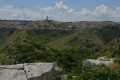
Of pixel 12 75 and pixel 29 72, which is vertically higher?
pixel 29 72

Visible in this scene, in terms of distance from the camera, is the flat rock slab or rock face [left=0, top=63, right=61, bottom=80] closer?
the flat rock slab

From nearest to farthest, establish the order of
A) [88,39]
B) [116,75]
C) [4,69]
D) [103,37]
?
[116,75] < [4,69] < [88,39] < [103,37]

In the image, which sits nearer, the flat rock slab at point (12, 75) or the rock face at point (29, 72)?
the flat rock slab at point (12, 75)

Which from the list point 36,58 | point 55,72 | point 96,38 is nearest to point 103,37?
point 96,38

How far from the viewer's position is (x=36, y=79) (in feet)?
45.1

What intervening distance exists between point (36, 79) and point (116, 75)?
7.35 m

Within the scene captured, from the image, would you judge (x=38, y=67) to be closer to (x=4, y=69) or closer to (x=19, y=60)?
(x=4, y=69)

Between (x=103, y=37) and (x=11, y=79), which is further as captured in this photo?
(x=103, y=37)

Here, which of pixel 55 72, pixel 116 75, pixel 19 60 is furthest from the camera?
pixel 19 60

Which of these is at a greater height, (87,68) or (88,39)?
(87,68)

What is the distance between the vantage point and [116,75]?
971cm

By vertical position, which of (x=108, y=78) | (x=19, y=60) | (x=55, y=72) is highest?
(x=108, y=78)

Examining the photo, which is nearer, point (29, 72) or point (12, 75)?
point (12, 75)

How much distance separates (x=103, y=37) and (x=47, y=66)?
171683 millimetres
